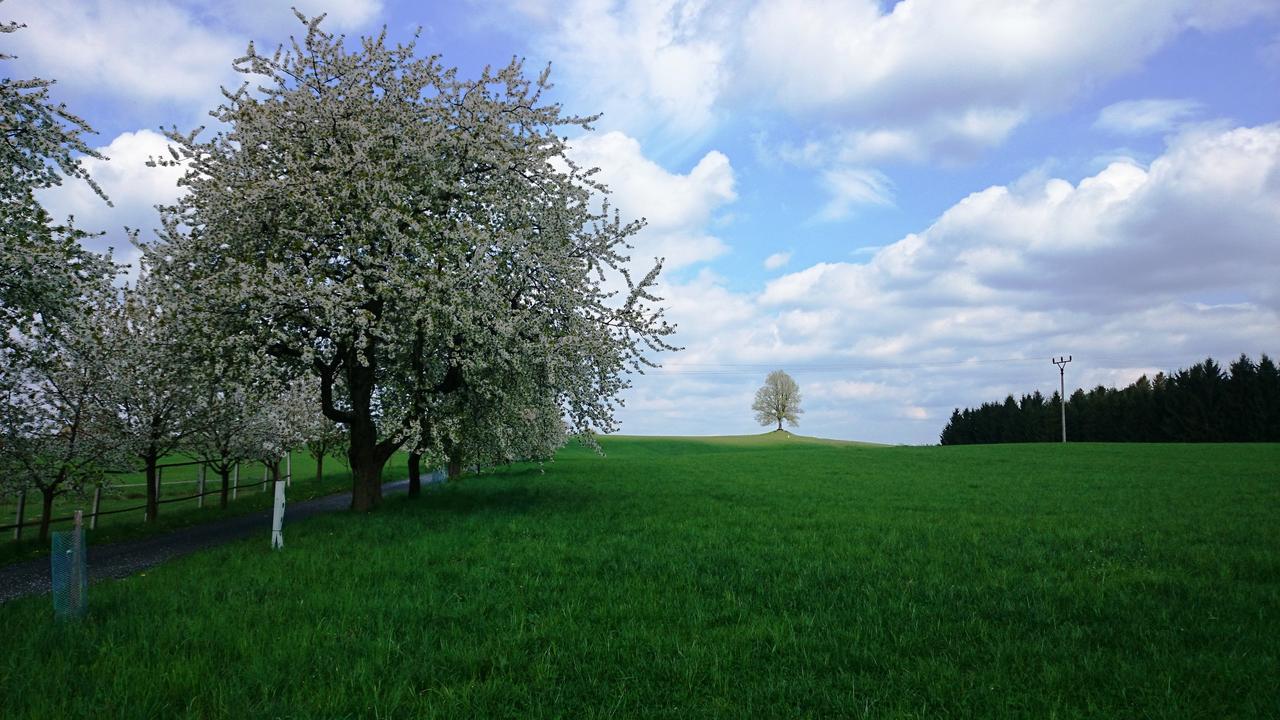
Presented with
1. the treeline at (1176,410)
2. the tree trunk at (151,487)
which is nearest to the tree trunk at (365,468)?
the tree trunk at (151,487)

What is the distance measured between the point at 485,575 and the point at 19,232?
13238mm

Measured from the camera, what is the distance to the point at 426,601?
388 inches

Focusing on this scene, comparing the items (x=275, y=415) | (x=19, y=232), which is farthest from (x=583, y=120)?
(x=275, y=415)

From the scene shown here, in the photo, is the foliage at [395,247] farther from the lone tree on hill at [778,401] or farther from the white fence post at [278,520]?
the lone tree on hill at [778,401]

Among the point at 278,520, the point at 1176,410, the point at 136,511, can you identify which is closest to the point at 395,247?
the point at 278,520

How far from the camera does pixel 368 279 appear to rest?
19.4 m

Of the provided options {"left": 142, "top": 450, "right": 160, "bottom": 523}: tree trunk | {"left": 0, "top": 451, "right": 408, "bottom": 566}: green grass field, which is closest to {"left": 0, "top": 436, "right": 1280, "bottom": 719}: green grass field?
{"left": 0, "top": 451, "right": 408, "bottom": 566}: green grass field

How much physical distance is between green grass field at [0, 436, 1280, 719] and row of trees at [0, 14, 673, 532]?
451 centimetres

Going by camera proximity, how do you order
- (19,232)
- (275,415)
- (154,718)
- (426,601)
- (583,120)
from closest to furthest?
(154,718)
(426,601)
(19,232)
(583,120)
(275,415)

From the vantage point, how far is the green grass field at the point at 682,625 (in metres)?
6.61

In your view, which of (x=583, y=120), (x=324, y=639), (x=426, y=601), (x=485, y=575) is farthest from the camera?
(x=583, y=120)

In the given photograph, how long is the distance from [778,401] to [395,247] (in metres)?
101

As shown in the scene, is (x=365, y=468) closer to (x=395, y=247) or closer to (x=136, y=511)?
(x=395, y=247)

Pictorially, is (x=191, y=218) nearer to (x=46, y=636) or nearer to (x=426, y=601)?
(x=46, y=636)
